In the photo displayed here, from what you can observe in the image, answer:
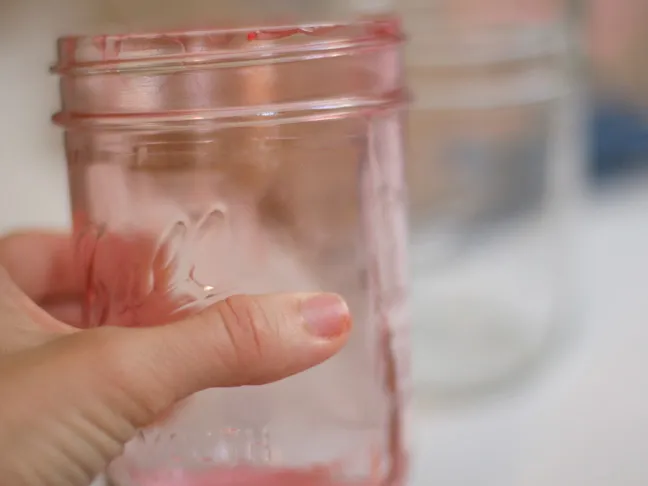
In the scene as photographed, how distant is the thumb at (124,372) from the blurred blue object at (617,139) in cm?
76

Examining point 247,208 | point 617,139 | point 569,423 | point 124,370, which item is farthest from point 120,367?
point 617,139

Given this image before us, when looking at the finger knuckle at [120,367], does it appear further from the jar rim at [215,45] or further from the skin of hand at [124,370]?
the jar rim at [215,45]

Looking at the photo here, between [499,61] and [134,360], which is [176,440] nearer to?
[134,360]

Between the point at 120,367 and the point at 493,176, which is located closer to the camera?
the point at 120,367

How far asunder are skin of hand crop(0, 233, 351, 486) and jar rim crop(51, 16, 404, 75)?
0.10 metres

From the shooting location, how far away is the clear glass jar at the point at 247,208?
0.33m

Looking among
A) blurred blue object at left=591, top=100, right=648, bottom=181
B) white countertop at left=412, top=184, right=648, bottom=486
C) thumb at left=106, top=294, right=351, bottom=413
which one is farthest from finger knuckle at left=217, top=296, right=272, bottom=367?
blurred blue object at left=591, top=100, right=648, bottom=181

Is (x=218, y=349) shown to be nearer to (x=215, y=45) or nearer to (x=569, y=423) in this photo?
(x=215, y=45)

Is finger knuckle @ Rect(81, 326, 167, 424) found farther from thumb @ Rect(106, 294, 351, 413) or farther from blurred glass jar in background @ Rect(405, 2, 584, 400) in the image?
blurred glass jar in background @ Rect(405, 2, 584, 400)

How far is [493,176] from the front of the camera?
29.5 inches

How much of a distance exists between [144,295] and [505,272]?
1.46 ft

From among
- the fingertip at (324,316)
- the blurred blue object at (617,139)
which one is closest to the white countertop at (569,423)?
the fingertip at (324,316)

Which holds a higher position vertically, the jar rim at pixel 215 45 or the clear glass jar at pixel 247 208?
the jar rim at pixel 215 45

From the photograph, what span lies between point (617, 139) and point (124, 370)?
830 millimetres
